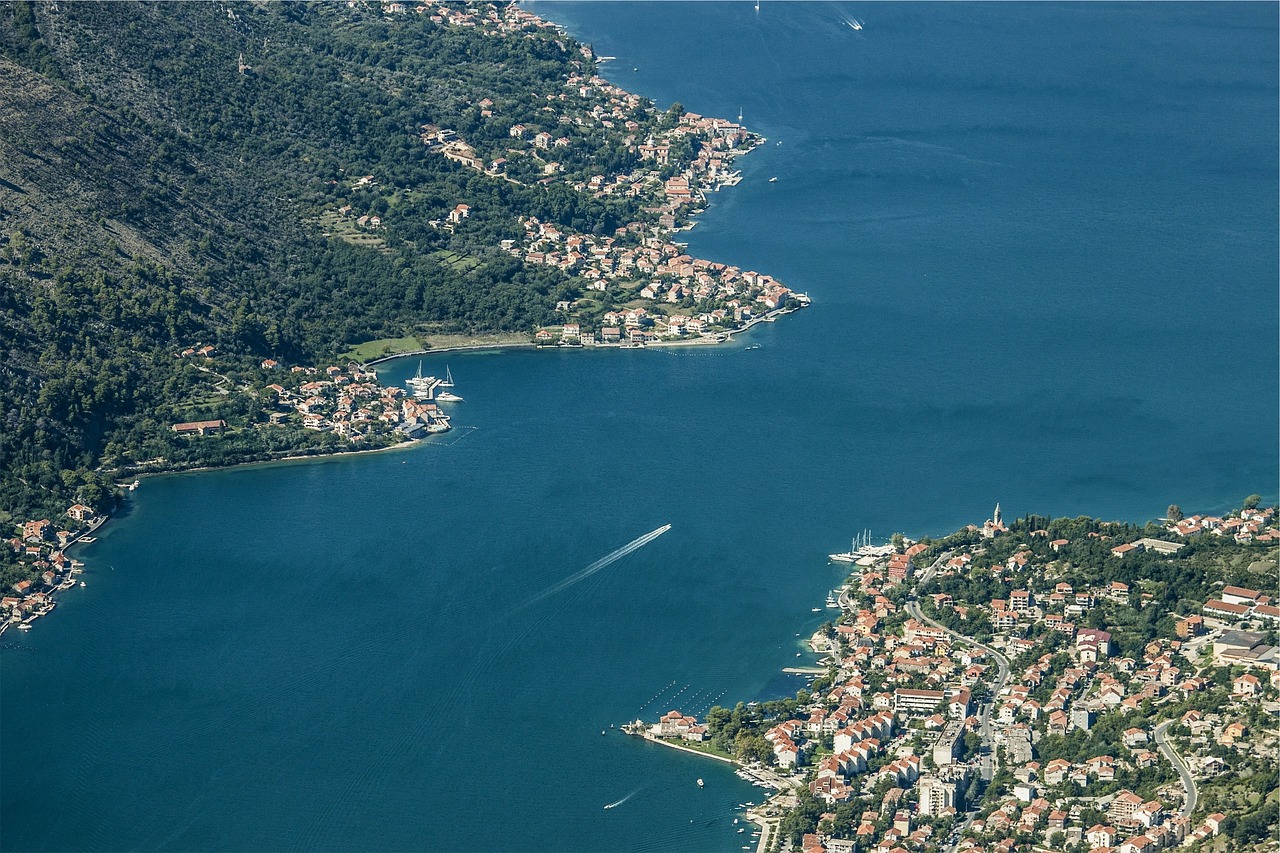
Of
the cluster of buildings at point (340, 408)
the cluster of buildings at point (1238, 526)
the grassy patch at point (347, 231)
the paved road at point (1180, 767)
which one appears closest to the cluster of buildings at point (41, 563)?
the cluster of buildings at point (340, 408)

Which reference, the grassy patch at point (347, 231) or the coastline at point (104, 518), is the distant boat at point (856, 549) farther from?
the grassy patch at point (347, 231)

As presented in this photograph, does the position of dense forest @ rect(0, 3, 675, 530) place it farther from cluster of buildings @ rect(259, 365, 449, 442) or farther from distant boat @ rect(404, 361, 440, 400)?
distant boat @ rect(404, 361, 440, 400)

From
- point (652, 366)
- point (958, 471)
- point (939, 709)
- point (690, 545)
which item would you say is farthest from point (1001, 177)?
point (939, 709)

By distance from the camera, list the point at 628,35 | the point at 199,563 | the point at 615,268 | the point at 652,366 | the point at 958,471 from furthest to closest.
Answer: the point at 628,35 < the point at 615,268 < the point at 652,366 < the point at 958,471 < the point at 199,563

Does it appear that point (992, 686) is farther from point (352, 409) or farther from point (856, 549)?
point (352, 409)

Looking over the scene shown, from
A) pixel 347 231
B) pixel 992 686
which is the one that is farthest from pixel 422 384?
pixel 992 686

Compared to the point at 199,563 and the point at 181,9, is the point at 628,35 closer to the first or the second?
the point at 181,9

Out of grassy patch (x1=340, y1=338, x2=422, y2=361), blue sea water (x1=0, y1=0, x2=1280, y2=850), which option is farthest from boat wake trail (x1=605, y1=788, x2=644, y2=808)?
grassy patch (x1=340, y1=338, x2=422, y2=361)
